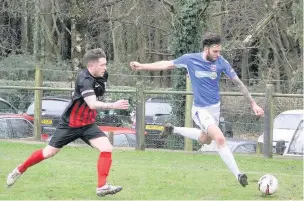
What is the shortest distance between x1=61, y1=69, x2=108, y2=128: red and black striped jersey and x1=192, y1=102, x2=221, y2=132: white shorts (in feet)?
5.45

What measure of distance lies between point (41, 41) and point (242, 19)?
9775mm

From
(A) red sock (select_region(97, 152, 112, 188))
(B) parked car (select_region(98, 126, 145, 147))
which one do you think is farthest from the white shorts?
(B) parked car (select_region(98, 126, 145, 147))

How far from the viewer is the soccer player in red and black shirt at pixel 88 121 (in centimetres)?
987

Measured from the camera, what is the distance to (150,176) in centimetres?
1242

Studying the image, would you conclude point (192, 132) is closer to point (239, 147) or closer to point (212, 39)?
point (212, 39)

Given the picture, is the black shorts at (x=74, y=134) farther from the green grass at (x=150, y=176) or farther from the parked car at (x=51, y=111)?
the parked car at (x=51, y=111)

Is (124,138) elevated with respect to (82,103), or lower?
lower

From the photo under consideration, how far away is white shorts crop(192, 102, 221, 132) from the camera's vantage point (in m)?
11.1

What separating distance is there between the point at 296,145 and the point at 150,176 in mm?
5991

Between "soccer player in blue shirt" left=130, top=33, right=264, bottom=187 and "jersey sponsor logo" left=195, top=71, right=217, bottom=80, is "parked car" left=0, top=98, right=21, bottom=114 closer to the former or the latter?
"soccer player in blue shirt" left=130, top=33, right=264, bottom=187

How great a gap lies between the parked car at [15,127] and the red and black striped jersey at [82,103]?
912 cm

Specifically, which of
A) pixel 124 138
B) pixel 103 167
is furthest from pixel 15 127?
→ pixel 103 167

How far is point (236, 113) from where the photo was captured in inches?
718

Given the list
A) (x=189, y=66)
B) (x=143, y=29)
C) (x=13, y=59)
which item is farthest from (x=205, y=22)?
(x=13, y=59)
